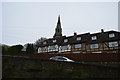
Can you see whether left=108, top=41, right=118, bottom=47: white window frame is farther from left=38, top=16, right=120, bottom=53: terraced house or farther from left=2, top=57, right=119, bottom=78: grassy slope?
left=2, top=57, right=119, bottom=78: grassy slope

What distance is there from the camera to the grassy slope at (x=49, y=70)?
8797mm

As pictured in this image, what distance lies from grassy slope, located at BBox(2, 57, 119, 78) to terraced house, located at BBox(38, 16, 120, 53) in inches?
886

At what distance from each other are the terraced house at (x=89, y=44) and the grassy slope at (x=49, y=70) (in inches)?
886

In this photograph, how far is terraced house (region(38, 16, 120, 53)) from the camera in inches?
1314

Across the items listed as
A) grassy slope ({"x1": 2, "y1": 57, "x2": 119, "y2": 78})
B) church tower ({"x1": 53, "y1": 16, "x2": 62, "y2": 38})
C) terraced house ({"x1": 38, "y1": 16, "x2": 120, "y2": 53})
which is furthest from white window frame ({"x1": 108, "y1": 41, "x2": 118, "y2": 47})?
church tower ({"x1": 53, "y1": 16, "x2": 62, "y2": 38})

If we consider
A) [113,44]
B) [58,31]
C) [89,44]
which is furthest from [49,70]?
[58,31]

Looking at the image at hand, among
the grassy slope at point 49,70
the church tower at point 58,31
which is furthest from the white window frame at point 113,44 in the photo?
the church tower at point 58,31

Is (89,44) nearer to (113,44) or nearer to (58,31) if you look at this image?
(113,44)

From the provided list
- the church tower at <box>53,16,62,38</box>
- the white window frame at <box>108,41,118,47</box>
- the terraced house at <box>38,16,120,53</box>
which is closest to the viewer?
the white window frame at <box>108,41,118,47</box>

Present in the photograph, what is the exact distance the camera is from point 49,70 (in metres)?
9.87

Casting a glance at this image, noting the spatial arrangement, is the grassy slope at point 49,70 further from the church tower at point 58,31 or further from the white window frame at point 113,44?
the church tower at point 58,31

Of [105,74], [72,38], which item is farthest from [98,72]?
[72,38]

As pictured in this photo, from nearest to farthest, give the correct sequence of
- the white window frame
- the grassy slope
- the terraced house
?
the grassy slope → the white window frame → the terraced house

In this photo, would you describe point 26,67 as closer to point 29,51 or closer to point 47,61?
point 47,61
